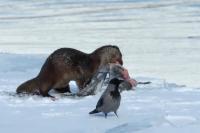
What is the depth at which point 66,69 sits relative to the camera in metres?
5.85

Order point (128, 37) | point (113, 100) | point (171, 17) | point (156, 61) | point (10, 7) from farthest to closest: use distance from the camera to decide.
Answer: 1. point (10, 7)
2. point (171, 17)
3. point (128, 37)
4. point (156, 61)
5. point (113, 100)

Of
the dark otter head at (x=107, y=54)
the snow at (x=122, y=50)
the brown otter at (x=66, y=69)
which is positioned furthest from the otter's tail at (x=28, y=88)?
the dark otter head at (x=107, y=54)

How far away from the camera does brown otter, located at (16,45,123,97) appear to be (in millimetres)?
5844

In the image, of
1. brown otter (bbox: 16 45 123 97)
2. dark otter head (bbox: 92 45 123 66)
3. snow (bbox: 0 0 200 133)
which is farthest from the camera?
dark otter head (bbox: 92 45 123 66)

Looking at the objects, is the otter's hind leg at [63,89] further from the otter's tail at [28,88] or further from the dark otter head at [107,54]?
the dark otter head at [107,54]

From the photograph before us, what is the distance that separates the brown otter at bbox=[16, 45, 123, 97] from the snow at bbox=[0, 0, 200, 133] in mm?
158

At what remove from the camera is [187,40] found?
12188mm

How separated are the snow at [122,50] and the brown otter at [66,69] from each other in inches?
6.2

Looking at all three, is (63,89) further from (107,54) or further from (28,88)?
(107,54)

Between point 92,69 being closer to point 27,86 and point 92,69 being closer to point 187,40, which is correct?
point 27,86

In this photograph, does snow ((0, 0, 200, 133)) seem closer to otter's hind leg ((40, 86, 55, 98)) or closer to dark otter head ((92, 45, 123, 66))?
otter's hind leg ((40, 86, 55, 98))

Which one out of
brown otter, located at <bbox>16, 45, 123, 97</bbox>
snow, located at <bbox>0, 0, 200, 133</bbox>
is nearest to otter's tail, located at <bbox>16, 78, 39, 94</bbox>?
brown otter, located at <bbox>16, 45, 123, 97</bbox>

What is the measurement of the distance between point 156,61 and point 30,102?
455cm

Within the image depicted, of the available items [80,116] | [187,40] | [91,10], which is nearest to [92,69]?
[80,116]
